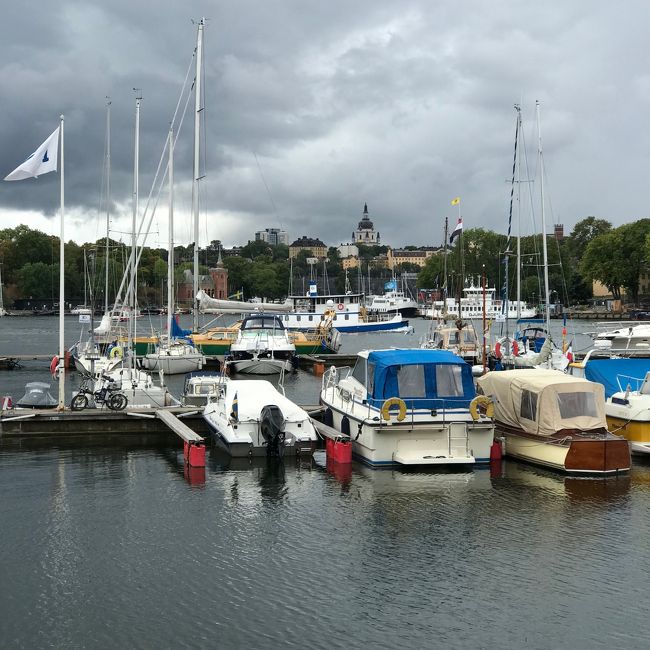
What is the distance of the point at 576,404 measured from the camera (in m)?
27.0

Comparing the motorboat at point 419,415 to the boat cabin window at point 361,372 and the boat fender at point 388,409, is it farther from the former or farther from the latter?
the boat cabin window at point 361,372

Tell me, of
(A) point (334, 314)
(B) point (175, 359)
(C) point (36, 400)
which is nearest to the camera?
(C) point (36, 400)

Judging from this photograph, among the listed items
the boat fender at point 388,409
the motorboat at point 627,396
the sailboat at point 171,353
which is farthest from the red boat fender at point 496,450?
the sailboat at point 171,353

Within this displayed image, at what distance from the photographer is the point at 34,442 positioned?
31766mm

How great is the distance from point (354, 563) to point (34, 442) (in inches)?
664

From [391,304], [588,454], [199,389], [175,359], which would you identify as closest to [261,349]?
[175,359]

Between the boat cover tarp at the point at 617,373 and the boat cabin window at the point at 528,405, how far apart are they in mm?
4502

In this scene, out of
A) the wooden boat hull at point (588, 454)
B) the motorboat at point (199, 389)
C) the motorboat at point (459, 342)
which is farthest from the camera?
the motorboat at point (459, 342)

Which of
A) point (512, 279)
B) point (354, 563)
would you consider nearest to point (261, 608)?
point (354, 563)

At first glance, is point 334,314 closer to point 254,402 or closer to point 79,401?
point 79,401

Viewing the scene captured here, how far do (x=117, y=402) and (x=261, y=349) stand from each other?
24.0 m

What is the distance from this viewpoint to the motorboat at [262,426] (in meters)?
28.4

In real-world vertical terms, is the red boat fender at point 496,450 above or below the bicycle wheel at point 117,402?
below

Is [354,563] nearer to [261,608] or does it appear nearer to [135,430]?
[261,608]
